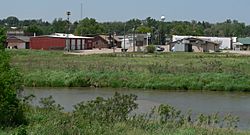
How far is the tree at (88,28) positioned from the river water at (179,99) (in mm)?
87513

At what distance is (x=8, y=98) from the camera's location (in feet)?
38.5

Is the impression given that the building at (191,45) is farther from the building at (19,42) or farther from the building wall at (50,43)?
the building at (19,42)

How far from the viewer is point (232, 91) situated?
29016 mm

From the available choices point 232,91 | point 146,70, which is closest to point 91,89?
point 146,70

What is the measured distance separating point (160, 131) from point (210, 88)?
770 inches

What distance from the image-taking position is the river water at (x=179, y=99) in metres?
20.7

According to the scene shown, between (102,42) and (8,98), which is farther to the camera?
(102,42)

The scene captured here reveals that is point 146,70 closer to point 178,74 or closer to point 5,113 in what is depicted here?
point 178,74

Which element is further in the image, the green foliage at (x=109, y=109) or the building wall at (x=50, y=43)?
the building wall at (x=50, y=43)

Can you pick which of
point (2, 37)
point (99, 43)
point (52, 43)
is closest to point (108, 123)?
point (2, 37)

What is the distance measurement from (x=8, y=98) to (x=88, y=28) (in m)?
106

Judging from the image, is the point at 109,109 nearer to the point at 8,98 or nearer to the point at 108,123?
the point at 108,123

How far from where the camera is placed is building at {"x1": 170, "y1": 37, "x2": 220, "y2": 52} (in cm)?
8181

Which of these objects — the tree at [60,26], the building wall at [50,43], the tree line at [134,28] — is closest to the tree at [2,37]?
the building wall at [50,43]
